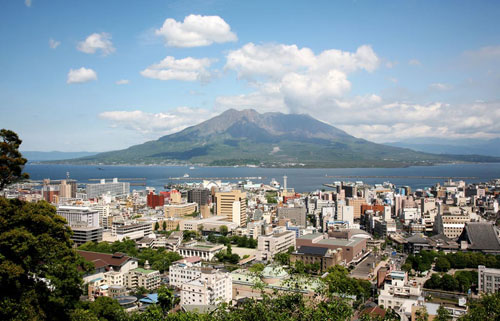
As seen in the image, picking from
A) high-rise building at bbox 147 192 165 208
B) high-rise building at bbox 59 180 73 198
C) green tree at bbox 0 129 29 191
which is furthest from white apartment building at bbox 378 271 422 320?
high-rise building at bbox 59 180 73 198

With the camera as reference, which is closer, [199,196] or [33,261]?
[33,261]

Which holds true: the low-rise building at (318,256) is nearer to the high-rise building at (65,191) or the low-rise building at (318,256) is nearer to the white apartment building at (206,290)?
the white apartment building at (206,290)

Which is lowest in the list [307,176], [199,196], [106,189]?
[199,196]

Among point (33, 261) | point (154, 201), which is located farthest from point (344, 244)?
point (154, 201)

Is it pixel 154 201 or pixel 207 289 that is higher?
pixel 154 201

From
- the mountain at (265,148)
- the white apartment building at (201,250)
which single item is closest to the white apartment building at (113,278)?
the white apartment building at (201,250)

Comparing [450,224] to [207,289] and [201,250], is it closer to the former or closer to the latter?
[201,250]

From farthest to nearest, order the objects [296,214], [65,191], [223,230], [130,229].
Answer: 1. [65,191]
2. [296,214]
3. [223,230]
4. [130,229]

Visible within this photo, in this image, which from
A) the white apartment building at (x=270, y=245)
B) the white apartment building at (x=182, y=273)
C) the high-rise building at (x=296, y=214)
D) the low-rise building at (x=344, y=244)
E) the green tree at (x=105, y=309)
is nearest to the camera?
the green tree at (x=105, y=309)
